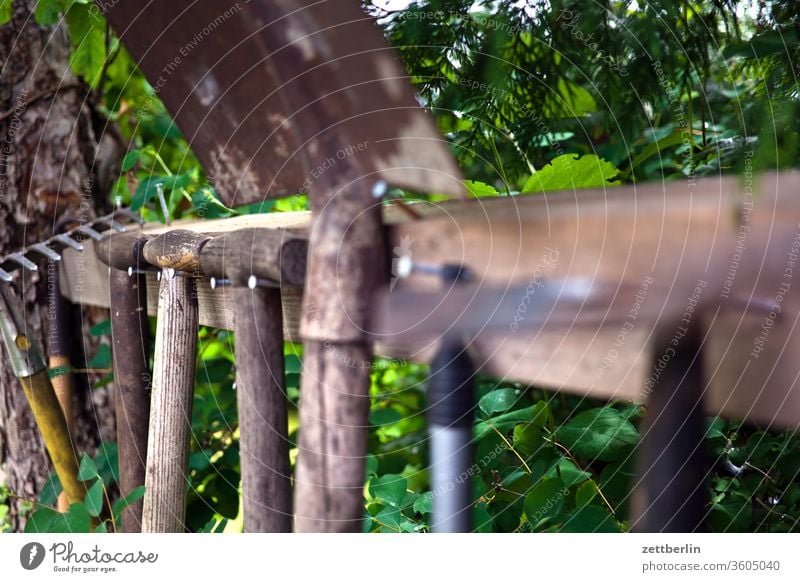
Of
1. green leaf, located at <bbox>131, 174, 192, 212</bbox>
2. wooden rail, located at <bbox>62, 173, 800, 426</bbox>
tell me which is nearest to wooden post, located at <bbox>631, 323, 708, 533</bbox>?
wooden rail, located at <bbox>62, 173, 800, 426</bbox>

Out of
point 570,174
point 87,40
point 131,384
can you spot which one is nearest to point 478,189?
point 570,174

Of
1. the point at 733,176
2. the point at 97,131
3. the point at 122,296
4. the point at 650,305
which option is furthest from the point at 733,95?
the point at 97,131

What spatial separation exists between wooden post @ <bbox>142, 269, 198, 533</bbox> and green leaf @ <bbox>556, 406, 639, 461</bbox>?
1.03 ft

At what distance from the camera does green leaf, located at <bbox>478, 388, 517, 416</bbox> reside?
23.0 inches

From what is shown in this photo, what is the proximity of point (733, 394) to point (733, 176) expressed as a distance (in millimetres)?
133

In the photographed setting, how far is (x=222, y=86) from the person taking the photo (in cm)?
59

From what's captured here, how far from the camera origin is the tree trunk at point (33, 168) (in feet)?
2.85

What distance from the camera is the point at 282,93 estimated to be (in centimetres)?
53

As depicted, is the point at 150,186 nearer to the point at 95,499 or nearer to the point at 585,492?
the point at 95,499

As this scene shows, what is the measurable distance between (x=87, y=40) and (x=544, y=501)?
66cm

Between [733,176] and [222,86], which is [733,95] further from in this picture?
[222,86]

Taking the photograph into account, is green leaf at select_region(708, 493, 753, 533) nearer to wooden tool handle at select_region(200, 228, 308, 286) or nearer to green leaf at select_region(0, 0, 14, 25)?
wooden tool handle at select_region(200, 228, 308, 286)

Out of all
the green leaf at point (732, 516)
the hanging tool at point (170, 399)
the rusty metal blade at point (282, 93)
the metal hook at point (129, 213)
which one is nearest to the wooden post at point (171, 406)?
the hanging tool at point (170, 399)

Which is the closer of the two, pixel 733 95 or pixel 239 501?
pixel 733 95
